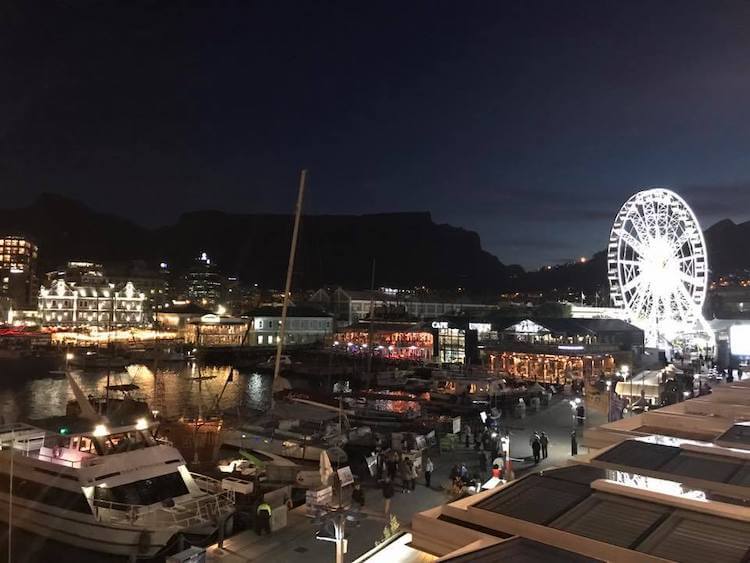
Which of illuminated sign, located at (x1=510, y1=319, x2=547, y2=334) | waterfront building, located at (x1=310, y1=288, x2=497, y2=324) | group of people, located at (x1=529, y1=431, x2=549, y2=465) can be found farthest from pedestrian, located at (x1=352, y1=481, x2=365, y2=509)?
waterfront building, located at (x1=310, y1=288, x2=497, y2=324)

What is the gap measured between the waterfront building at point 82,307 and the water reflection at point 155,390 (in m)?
36.5

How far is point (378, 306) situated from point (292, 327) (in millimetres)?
15000

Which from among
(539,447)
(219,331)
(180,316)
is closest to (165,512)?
(539,447)

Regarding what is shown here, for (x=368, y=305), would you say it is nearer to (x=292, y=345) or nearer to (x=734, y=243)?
(x=292, y=345)

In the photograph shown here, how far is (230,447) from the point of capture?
2097cm

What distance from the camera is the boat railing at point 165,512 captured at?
11.4 metres

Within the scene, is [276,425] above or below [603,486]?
below

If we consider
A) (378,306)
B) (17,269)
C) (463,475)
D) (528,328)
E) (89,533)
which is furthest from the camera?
(17,269)

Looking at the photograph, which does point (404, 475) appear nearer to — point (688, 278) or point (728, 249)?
point (688, 278)

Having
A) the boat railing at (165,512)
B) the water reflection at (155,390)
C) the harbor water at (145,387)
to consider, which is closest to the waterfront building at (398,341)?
the harbor water at (145,387)

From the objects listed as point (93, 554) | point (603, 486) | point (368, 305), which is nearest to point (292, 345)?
point (368, 305)

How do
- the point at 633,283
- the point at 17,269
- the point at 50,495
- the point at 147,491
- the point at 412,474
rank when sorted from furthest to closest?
1. the point at 17,269
2. the point at 633,283
3. the point at 412,474
4. the point at 147,491
5. the point at 50,495

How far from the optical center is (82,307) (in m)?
84.6

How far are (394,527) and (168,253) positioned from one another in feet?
658
